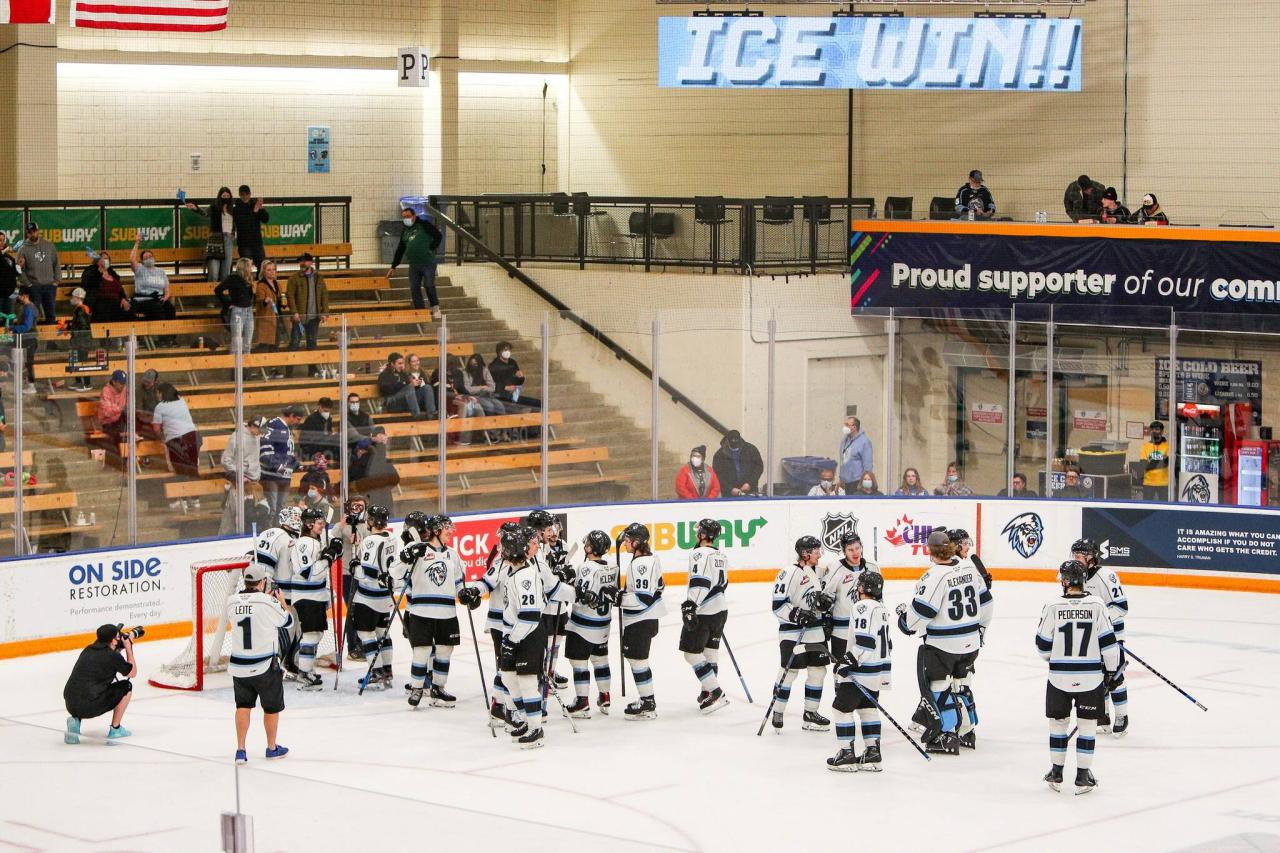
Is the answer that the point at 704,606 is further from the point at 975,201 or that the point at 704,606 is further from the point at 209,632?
the point at 975,201

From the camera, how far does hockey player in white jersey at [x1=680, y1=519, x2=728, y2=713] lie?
1246 cm

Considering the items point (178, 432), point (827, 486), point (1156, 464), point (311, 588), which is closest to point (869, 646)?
point (311, 588)

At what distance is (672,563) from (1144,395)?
5037 millimetres

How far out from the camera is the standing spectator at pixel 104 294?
18.8m

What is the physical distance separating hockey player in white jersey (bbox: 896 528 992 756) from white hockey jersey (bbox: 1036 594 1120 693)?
785mm

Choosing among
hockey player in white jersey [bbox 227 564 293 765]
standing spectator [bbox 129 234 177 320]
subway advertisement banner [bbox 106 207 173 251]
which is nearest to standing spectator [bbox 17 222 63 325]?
standing spectator [bbox 129 234 177 320]

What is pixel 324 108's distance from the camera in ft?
79.5

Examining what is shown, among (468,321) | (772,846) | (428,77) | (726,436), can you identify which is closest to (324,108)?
(428,77)

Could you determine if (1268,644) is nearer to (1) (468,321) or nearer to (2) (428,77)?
(1) (468,321)

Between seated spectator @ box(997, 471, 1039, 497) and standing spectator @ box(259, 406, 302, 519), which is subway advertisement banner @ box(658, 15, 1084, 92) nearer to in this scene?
seated spectator @ box(997, 471, 1039, 497)

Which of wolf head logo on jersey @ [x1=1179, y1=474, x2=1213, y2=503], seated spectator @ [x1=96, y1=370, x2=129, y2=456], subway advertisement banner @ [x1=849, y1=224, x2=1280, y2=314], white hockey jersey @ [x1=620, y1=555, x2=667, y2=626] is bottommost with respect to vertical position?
white hockey jersey @ [x1=620, y1=555, x2=667, y2=626]

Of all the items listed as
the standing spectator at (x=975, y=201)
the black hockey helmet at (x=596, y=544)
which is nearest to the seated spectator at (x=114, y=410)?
the black hockey helmet at (x=596, y=544)

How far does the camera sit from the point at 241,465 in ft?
50.8

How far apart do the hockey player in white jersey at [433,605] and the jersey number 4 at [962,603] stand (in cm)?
343
